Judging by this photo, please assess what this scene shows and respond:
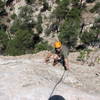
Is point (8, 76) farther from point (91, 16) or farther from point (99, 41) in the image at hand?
point (91, 16)

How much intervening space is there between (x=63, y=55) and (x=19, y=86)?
3.58 m

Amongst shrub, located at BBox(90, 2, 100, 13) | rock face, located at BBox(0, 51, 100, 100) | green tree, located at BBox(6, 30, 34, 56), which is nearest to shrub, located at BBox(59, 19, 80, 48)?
green tree, located at BBox(6, 30, 34, 56)

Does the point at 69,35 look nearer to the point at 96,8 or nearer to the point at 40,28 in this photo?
the point at 40,28

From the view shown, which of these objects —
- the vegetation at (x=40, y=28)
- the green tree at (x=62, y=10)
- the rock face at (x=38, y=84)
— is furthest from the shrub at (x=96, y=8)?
the rock face at (x=38, y=84)

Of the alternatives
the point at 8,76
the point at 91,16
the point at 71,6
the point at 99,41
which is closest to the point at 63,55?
the point at 8,76

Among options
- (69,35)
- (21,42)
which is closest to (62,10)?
(69,35)

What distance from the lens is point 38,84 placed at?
1209cm

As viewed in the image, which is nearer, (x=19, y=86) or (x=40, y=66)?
(x=19, y=86)

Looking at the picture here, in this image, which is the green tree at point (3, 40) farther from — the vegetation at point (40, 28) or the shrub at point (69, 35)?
the shrub at point (69, 35)

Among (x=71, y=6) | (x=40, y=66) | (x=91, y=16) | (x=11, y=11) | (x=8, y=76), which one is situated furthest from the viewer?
(x=11, y=11)

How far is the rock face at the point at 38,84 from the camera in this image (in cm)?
1140

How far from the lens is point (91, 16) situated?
65750 mm

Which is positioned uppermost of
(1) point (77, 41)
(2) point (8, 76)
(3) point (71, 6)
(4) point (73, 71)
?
(2) point (8, 76)

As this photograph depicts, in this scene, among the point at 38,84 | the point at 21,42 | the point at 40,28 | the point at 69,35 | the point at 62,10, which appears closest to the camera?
the point at 38,84
